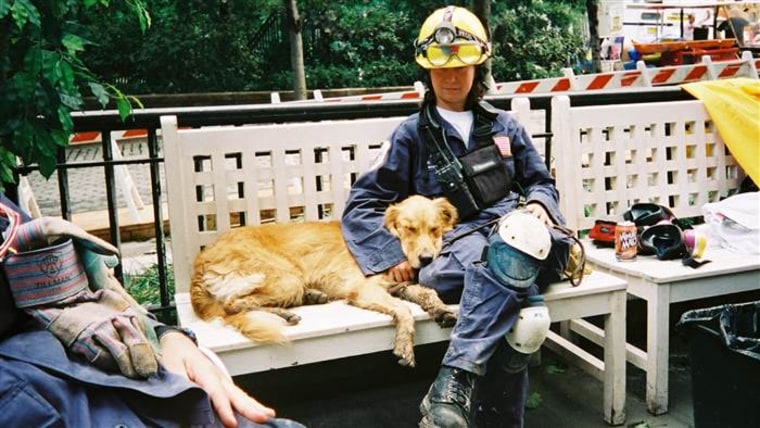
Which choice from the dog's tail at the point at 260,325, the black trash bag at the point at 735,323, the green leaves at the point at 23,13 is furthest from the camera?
the dog's tail at the point at 260,325

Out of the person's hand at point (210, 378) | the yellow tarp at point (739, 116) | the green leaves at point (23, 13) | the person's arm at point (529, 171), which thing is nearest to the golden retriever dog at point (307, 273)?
the person's arm at point (529, 171)

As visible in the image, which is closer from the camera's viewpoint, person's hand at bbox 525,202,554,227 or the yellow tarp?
person's hand at bbox 525,202,554,227

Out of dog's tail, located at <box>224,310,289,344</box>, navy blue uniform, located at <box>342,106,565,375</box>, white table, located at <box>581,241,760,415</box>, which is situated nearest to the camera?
dog's tail, located at <box>224,310,289,344</box>

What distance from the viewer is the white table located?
11.1 ft

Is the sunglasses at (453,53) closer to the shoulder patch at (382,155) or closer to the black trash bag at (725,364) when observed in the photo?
the shoulder patch at (382,155)

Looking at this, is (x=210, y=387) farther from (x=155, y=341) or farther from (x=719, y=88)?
(x=719, y=88)

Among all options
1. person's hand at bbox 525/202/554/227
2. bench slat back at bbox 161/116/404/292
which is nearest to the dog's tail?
bench slat back at bbox 161/116/404/292

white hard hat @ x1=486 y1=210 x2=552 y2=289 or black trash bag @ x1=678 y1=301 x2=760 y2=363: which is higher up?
white hard hat @ x1=486 y1=210 x2=552 y2=289

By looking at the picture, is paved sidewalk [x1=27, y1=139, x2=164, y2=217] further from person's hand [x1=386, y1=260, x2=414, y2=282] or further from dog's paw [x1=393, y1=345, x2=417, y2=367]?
dog's paw [x1=393, y1=345, x2=417, y2=367]

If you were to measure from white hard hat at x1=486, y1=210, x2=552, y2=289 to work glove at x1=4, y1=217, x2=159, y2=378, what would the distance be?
1.49 meters

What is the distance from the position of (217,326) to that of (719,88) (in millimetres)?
3258

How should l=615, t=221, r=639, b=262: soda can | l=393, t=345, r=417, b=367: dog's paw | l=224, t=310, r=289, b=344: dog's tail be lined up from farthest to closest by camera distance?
l=615, t=221, r=639, b=262: soda can
l=393, t=345, r=417, b=367: dog's paw
l=224, t=310, r=289, b=344: dog's tail

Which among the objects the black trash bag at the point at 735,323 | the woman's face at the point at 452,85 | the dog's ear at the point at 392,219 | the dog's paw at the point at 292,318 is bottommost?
the black trash bag at the point at 735,323

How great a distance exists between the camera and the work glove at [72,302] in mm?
1594
